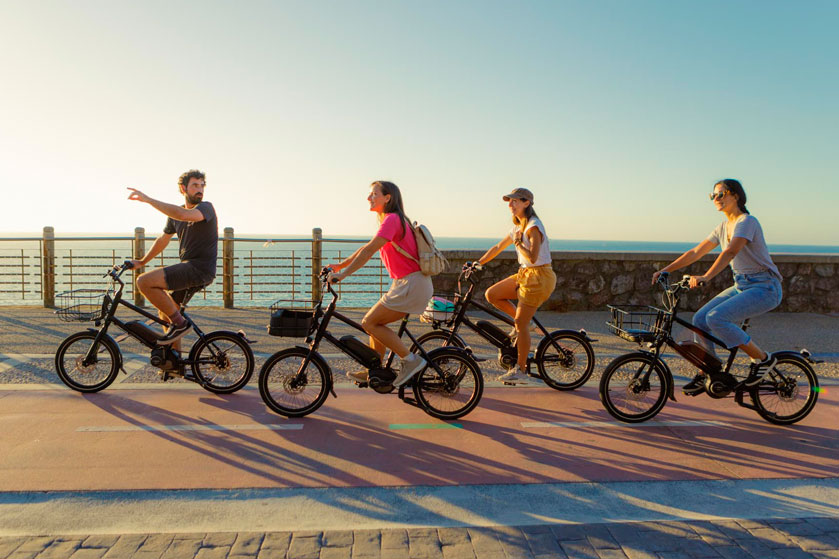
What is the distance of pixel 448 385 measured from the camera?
200 inches

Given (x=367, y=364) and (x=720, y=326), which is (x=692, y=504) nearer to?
(x=720, y=326)

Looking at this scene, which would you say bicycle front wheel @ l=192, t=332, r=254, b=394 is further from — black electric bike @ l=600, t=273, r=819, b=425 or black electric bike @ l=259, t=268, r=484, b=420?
black electric bike @ l=600, t=273, r=819, b=425

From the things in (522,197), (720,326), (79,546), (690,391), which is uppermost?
(522,197)

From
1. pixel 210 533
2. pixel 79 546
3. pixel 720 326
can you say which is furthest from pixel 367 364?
pixel 720 326

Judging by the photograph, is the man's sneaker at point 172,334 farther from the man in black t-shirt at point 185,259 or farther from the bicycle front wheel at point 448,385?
the bicycle front wheel at point 448,385

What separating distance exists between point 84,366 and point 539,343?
14.0 feet

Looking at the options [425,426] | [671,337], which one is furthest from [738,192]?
[425,426]

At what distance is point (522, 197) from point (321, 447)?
2.96 metres

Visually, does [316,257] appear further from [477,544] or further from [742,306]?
[477,544]

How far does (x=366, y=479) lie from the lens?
392 centimetres

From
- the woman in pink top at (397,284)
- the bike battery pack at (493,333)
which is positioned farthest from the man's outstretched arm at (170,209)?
the bike battery pack at (493,333)

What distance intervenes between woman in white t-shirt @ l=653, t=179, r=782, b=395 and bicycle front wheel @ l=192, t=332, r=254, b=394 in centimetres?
369

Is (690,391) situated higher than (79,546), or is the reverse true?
(690,391)

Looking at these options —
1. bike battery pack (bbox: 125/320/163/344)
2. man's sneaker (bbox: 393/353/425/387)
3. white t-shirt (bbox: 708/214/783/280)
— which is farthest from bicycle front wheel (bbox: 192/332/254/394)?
white t-shirt (bbox: 708/214/783/280)
